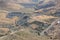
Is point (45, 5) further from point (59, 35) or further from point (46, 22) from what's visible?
point (59, 35)

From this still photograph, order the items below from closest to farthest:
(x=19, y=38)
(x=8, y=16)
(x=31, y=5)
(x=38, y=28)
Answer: (x=19, y=38) → (x=38, y=28) → (x=8, y=16) → (x=31, y=5)

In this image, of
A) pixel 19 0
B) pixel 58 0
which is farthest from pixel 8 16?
pixel 19 0

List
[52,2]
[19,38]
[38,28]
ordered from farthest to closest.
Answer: [52,2], [38,28], [19,38]

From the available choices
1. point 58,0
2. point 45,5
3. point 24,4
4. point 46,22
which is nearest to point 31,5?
point 24,4

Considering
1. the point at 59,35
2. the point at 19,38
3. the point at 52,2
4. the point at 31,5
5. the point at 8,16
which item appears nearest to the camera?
the point at 19,38

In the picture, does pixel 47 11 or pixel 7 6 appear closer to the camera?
pixel 47 11

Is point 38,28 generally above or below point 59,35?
below

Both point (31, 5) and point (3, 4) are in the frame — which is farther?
point (31, 5)

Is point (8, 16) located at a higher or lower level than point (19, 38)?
lower

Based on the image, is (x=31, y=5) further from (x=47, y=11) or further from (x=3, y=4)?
(x=47, y=11)
